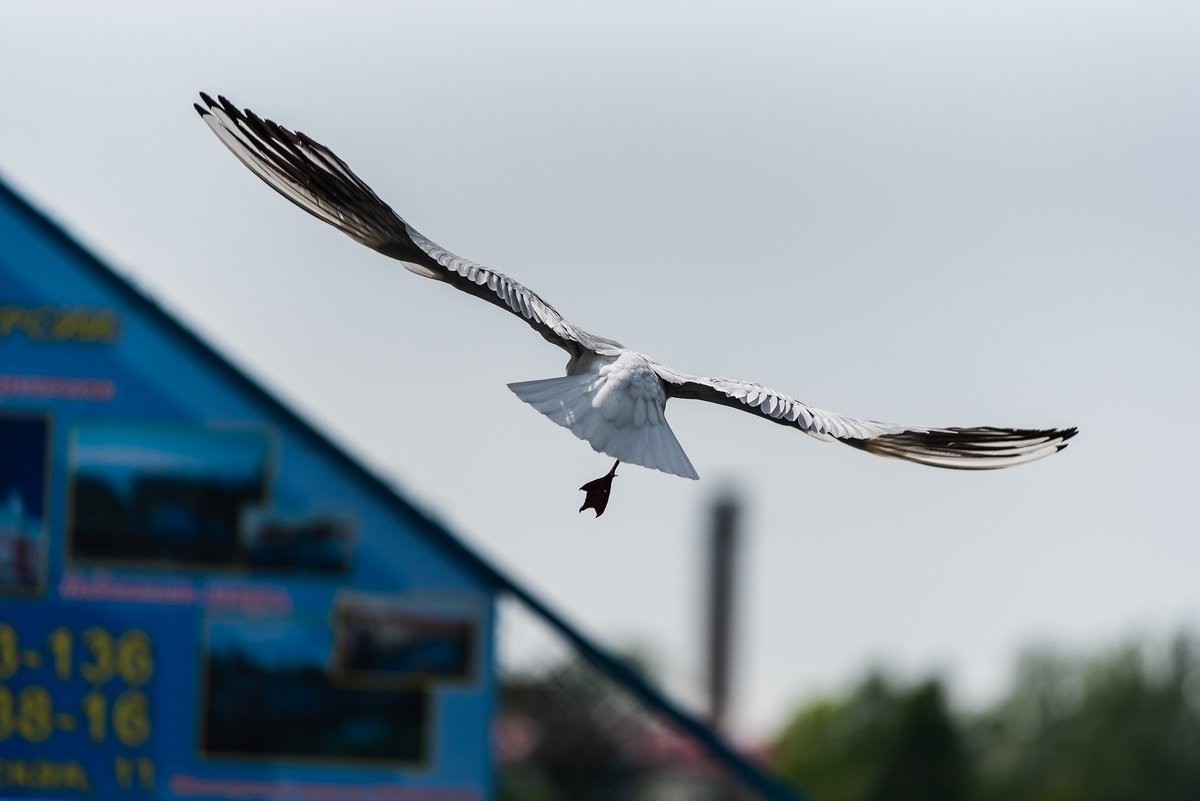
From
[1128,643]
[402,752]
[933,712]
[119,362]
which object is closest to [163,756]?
[402,752]

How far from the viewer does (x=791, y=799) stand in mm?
15516

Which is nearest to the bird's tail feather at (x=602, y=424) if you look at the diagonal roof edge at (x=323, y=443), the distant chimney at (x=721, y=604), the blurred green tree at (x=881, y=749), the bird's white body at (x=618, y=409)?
the bird's white body at (x=618, y=409)

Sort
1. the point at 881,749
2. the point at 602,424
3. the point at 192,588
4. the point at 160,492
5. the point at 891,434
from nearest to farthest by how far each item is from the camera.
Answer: the point at 602,424 → the point at 891,434 → the point at 192,588 → the point at 160,492 → the point at 881,749

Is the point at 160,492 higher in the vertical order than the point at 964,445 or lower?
lower

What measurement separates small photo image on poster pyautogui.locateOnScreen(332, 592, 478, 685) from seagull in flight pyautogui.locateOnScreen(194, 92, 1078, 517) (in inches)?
297

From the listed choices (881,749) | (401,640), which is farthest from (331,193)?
(881,749)

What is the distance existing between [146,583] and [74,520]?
2.00 feet

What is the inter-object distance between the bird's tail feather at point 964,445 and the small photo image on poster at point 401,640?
25.7 feet

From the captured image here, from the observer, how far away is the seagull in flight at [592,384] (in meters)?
6.45

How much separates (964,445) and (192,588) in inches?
326

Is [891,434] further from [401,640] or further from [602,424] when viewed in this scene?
[401,640]

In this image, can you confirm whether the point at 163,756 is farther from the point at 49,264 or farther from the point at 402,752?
the point at 49,264

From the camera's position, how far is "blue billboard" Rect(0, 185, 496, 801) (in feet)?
47.8

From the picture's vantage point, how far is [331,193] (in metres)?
7.46
